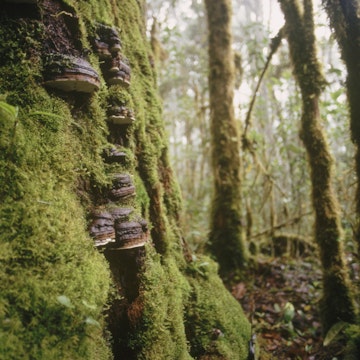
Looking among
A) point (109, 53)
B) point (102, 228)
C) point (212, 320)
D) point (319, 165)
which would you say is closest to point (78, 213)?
point (102, 228)

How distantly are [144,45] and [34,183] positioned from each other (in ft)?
8.14

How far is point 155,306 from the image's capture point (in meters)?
2.36

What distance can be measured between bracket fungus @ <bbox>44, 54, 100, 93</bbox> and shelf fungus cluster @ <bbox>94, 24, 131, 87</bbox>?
500mm

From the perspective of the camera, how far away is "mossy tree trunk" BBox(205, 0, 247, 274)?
6.14 meters

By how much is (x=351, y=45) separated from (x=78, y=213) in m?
3.36

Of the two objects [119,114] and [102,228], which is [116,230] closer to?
[102,228]

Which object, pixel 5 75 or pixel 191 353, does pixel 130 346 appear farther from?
pixel 5 75

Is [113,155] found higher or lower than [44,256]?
higher

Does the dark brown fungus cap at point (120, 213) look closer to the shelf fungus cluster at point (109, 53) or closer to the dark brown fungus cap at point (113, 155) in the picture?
the dark brown fungus cap at point (113, 155)

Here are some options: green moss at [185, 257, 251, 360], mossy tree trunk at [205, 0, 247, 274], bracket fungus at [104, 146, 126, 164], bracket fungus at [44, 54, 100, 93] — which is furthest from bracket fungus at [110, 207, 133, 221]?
mossy tree trunk at [205, 0, 247, 274]

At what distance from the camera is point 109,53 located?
2508 millimetres

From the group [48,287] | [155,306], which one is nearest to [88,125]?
[48,287]

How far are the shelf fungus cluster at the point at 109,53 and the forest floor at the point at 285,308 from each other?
328cm

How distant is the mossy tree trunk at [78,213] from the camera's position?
5.40ft
